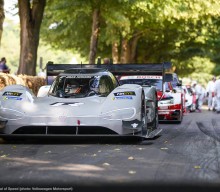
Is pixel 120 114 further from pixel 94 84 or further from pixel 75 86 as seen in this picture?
pixel 75 86

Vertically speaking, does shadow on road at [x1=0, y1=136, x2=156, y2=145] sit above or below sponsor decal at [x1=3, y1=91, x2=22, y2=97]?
below

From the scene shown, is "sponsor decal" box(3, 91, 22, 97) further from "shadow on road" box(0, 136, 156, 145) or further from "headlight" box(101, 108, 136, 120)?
"headlight" box(101, 108, 136, 120)

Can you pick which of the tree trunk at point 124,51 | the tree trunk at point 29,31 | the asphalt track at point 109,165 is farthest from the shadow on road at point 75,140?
the tree trunk at point 124,51

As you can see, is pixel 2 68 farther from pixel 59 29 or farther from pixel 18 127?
pixel 59 29

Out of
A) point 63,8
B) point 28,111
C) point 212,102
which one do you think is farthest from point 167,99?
point 212,102

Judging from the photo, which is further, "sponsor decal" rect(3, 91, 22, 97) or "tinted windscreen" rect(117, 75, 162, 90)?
"tinted windscreen" rect(117, 75, 162, 90)

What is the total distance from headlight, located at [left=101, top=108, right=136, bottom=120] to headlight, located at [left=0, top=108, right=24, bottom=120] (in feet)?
4.72

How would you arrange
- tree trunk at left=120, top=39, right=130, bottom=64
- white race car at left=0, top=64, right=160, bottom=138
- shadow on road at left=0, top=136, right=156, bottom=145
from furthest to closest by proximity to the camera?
tree trunk at left=120, top=39, right=130, bottom=64
shadow on road at left=0, top=136, right=156, bottom=145
white race car at left=0, top=64, right=160, bottom=138

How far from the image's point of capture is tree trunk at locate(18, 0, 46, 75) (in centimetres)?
2380

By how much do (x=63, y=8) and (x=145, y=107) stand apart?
17.1 m

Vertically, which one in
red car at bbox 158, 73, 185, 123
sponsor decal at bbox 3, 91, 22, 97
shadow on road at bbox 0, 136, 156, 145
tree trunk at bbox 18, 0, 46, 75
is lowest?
shadow on road at bbox 0, 136, 156, 145

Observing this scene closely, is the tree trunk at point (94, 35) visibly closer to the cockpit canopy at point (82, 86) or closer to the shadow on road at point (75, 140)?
the cockpit canopy at point (82, 86)

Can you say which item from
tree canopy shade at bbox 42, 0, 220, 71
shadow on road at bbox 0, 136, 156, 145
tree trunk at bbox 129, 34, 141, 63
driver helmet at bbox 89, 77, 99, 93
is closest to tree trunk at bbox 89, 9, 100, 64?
tree canopy shade at bbox 42, 0, 220, 71

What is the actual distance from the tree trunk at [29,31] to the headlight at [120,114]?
13.8 meters
